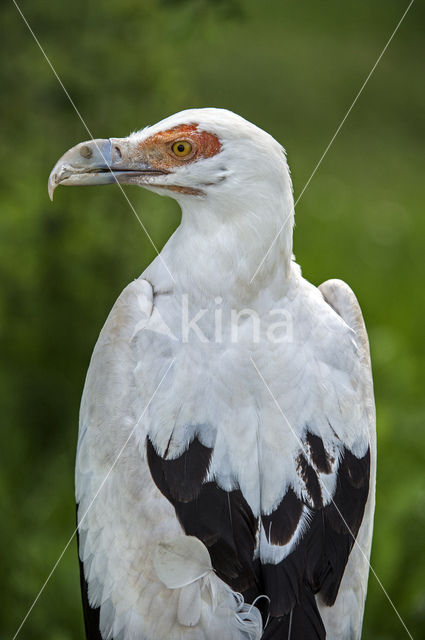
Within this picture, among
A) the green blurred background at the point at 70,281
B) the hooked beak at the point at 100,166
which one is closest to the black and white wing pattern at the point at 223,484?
the hooked beak at the point at 100,166

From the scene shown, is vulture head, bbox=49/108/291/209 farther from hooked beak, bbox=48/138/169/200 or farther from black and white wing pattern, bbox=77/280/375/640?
black and white wing pattern, bbox=77/280/375/640

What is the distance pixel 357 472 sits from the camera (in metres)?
2.94

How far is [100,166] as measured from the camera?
2885 mm

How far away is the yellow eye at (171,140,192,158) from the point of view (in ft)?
9.28

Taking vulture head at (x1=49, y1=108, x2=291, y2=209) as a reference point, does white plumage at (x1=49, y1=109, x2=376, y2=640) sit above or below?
below

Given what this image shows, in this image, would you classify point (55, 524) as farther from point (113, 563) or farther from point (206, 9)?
point (206, 9)

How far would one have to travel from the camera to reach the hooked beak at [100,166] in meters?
2.86

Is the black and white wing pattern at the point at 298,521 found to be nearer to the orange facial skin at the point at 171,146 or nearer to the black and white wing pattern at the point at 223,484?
the black and white wing pattern at the point at 223,484

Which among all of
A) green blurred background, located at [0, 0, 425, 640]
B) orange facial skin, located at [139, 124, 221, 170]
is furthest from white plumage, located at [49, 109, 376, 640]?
green blurred background, located at [0, 0, 425, 640]

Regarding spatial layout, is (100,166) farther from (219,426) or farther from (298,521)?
(298,521)

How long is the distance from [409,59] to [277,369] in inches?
431

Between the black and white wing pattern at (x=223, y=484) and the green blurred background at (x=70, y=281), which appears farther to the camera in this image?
the green blurred background at (x=70, y=281)

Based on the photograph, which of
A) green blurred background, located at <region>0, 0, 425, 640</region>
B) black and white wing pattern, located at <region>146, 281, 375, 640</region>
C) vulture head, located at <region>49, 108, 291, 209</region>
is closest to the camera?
black and white wing pattern, located at <region>146, 281, 375, 640</region>

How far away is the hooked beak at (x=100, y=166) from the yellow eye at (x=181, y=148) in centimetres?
8
